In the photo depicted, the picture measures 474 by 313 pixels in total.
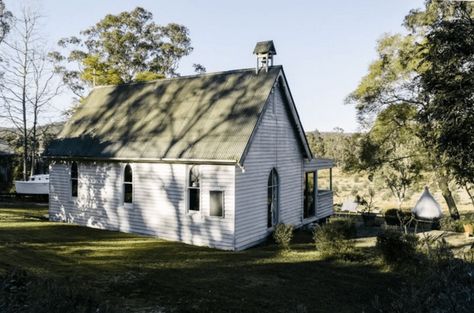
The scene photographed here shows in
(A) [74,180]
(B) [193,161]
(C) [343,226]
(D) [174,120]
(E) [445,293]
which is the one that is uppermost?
(D) [174,120]

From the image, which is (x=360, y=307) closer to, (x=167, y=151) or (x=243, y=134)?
(x=243, y=134)

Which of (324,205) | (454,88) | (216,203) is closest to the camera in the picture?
(454,88)

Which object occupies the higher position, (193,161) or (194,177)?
(193,161)

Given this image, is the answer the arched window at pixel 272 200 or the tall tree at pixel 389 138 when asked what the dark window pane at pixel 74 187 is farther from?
the tall tree at pixel 389 138

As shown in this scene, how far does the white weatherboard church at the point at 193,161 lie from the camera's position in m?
17.1

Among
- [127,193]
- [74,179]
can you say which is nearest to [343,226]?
[127,193]

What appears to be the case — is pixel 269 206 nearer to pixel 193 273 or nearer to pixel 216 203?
pixel 216 203

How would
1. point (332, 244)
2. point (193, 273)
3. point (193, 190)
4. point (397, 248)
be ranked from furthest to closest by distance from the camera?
point (193, 190)
point (332, 244)
point (397, 248)
point (193, 273)

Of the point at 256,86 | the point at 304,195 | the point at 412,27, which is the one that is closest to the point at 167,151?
the point at 256,86

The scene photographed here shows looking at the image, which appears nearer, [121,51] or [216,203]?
[216,203]

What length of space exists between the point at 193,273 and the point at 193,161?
17.6 ft

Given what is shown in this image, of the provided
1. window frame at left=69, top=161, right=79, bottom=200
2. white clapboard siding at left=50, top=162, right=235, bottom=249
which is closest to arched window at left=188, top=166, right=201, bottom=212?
white clapboard siding at left=50, top=162, right=235, bottom=249

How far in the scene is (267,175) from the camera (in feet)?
62.6

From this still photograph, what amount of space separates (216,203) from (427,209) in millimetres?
15246
